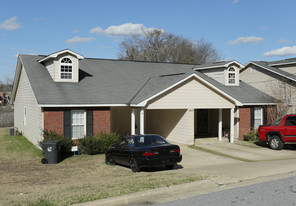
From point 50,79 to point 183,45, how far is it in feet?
146

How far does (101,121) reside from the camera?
19.3 m

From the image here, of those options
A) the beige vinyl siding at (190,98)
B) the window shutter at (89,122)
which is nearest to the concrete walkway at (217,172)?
the beige vinyl siding at (190,98)

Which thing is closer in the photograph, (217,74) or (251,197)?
(251,197)

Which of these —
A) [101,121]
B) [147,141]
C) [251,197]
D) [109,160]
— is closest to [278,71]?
[101,121]

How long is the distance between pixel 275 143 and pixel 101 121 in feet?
32.7

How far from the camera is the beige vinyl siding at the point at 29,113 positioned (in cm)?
1925

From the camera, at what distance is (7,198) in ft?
29.3

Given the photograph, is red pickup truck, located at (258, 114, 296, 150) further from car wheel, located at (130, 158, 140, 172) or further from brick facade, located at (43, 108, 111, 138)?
car wheel, located at (130, 158, 140, 172)

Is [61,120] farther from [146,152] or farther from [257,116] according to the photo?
[257,116]

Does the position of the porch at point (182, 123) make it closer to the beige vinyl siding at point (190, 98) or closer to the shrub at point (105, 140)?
the beige vinyl siding at point (190, 98)

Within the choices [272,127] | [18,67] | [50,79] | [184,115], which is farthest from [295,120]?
[18,67]

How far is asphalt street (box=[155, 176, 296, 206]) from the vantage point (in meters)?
7.95

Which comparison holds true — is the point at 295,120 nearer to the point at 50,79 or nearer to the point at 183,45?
the point at 50,79

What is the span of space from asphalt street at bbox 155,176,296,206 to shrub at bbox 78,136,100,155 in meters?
9.86
